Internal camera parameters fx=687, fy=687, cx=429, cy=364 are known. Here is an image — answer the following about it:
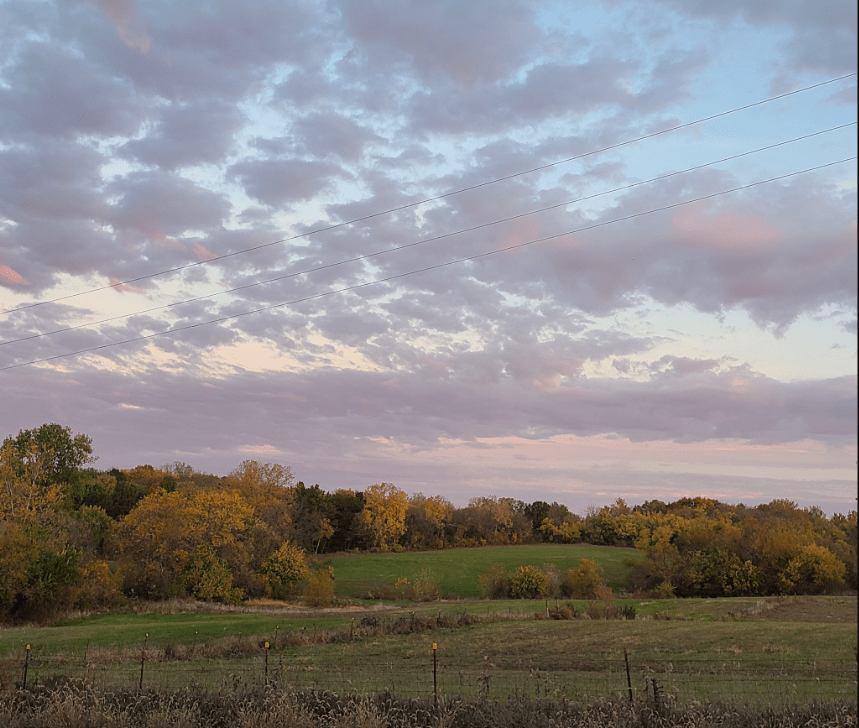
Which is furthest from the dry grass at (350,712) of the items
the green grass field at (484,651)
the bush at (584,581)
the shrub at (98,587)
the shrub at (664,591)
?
the shrub at (664,591)

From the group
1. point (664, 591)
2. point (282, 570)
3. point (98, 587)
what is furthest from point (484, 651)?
point (282, 570)

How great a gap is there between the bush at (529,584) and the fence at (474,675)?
116ft

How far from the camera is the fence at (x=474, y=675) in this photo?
16.0 metres

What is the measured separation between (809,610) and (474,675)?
35.8 metres

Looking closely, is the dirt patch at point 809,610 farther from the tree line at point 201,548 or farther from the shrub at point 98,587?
the shrub at point 98,587

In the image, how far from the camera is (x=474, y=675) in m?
21.6

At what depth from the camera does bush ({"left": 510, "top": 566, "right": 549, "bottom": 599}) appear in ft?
207

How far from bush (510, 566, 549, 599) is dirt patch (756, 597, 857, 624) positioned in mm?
19436

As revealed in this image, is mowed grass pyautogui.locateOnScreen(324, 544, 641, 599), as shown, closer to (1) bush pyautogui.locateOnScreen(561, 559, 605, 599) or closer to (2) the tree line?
(2) the tree line

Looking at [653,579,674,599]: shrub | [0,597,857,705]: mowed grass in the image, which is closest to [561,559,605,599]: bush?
[653,579,674,599]: shrub

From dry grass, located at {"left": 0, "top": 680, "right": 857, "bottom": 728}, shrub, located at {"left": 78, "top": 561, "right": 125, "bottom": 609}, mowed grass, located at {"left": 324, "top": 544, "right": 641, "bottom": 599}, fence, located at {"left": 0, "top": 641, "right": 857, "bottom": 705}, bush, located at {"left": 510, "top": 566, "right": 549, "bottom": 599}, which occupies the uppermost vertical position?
dry grass, located at {"left": 0, "top": 680, "right": 857, "bottom": 728}

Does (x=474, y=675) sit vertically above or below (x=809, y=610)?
above

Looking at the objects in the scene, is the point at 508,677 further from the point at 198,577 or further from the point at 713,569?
the point at 713,569

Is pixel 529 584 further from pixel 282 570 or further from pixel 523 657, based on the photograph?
pixel 523 657
